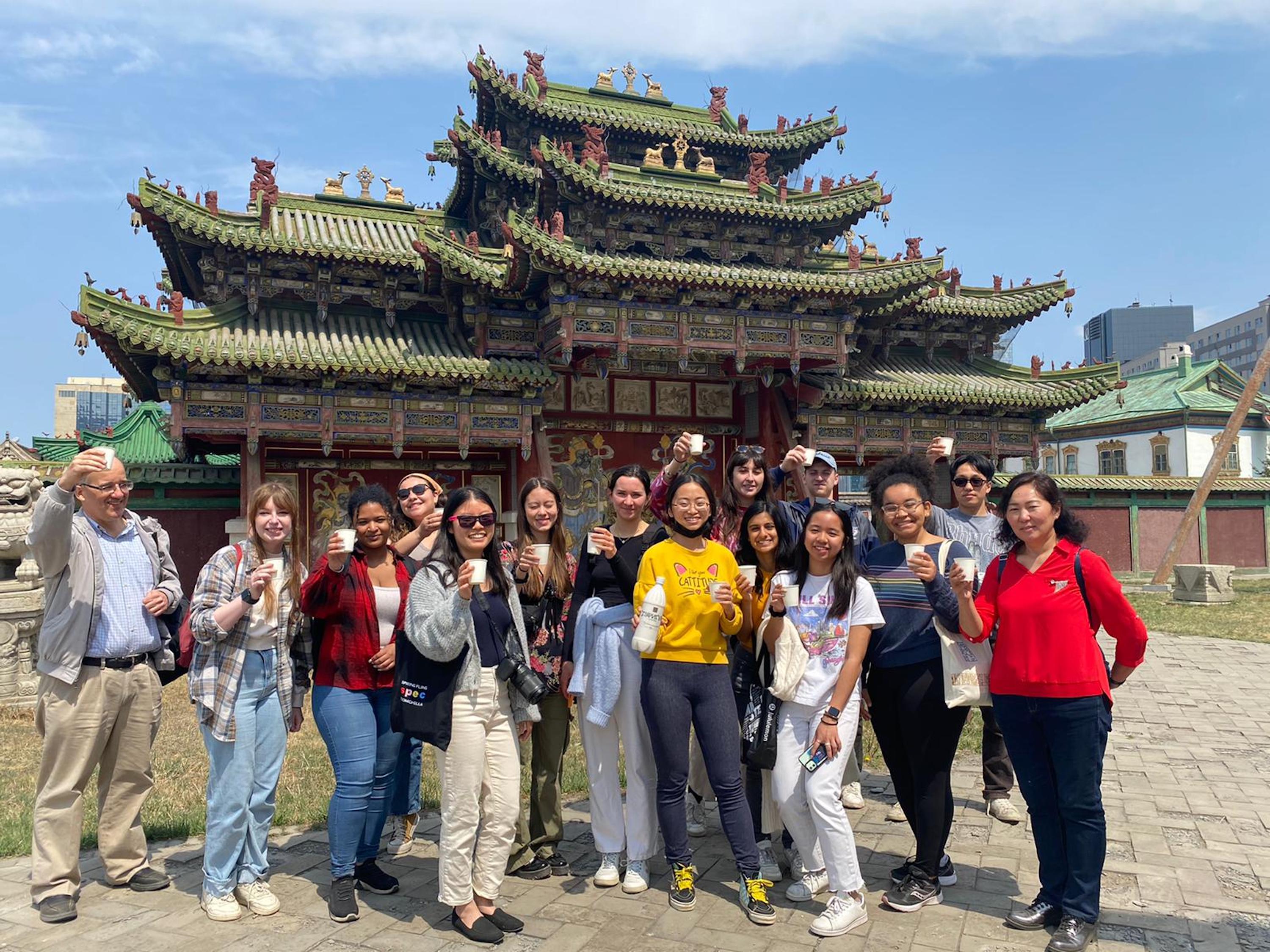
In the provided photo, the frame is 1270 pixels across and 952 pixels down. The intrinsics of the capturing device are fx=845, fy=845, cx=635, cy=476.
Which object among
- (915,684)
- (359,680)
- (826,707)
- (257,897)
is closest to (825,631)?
(826,707)

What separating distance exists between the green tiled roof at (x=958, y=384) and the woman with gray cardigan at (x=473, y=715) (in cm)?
1056

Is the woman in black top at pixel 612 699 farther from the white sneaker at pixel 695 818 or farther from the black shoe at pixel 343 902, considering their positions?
the black shoe at pixel 343 902

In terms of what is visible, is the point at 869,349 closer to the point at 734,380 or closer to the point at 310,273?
the point at 734,380


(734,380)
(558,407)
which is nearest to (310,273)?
(558,407)

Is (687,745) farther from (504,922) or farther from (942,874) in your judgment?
(942,874)

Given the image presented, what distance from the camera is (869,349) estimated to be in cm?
1510

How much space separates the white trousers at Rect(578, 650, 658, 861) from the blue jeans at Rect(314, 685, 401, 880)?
40.1 inches

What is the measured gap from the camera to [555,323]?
12.1 metres

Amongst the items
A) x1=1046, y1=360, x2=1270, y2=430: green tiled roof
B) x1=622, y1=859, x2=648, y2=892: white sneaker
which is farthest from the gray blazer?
x1=1046, y1=360, x2=1270, y2=430: green tiled roof

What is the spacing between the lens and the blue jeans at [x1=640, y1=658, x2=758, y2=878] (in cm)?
392

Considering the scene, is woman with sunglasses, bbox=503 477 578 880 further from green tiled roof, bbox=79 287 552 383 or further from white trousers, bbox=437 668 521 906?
green tiled roof, bbox=79 287 552 383

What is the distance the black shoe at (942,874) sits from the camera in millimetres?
4137

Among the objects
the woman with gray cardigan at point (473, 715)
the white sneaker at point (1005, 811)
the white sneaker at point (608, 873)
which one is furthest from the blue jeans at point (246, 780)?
the white sneaker at point (1005, 811)

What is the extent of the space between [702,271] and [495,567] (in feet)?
30.1
